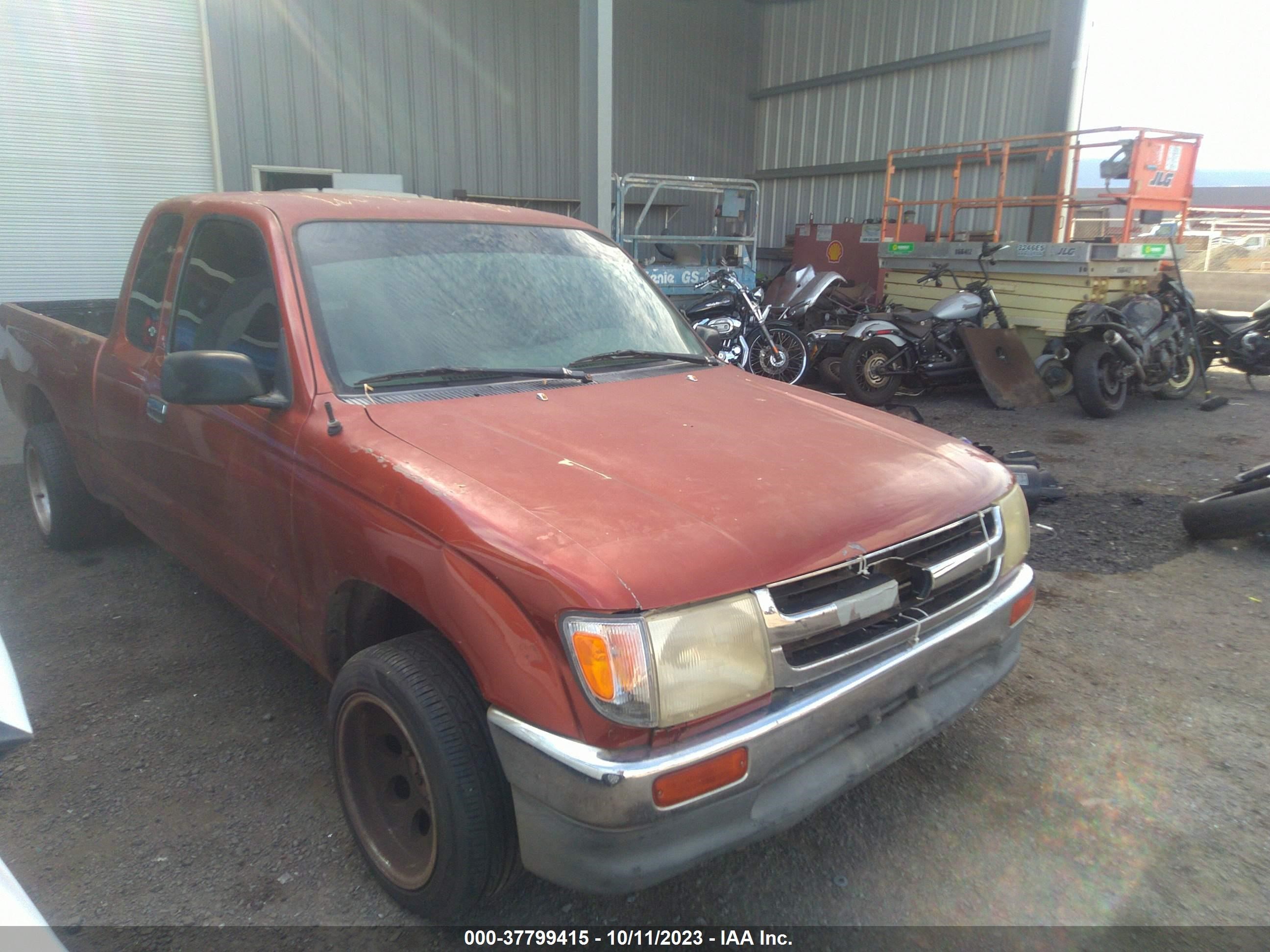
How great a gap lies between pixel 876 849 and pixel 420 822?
1.27 meters

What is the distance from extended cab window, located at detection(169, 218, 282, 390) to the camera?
2.71 meters

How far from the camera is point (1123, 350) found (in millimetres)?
7891

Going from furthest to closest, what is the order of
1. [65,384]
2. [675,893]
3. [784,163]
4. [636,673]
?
[784,163]
[65,384]
[675,893]
[636,673]

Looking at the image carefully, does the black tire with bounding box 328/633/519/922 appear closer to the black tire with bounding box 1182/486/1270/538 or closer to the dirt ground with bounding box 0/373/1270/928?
the dirt ground with bounding box 0/373/1270/928

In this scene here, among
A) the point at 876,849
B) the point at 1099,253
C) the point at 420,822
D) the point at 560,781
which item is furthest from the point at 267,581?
the point at 1099,253


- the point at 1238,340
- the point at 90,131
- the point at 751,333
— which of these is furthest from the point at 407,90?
the point at 1238,340

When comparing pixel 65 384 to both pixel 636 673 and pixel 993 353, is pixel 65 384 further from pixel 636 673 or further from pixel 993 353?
pixel 993 353

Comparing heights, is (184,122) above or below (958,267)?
above

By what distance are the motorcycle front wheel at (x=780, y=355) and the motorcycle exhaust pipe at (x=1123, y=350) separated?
2.92m

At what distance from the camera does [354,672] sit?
7.04 ft

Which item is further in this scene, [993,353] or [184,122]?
[184,122]

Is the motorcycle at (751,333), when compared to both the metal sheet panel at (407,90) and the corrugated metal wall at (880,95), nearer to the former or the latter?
the metal sheet panel at (407,90)

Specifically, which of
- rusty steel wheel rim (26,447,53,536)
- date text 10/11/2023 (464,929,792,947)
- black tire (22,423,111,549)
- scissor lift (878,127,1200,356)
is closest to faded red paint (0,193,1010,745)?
date text 10/11/2023 (464,929,792,947)

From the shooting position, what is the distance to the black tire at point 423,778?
75.0 inches
